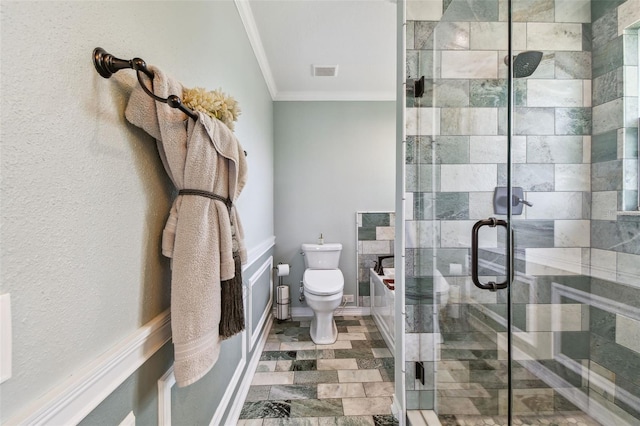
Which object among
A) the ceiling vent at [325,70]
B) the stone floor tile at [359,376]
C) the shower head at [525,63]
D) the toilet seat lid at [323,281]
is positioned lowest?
the stone floor tile at [359,376]

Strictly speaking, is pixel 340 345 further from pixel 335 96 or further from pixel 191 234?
pixel 335 96

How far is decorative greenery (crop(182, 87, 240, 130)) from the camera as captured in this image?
80 centimetres

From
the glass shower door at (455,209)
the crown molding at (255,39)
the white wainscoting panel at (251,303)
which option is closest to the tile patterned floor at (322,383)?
the white wainscoting panel at (251,303)

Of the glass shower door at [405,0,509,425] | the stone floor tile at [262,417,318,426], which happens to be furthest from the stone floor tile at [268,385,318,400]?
the glass shower door at [405,0,509,425]

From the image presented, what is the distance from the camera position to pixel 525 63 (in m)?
1.30

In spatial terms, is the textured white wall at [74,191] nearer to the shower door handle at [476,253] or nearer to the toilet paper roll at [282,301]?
the shower door handle at [476,253]

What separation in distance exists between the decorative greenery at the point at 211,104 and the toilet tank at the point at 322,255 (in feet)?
6.55

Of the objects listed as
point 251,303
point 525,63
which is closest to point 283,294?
point 251,303

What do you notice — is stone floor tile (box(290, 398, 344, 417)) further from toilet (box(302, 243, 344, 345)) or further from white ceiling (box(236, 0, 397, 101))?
white ceiling (box(236, 0, 397, 101))

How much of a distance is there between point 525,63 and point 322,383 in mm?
2185

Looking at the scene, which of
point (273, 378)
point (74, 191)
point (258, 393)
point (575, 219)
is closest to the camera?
point (74, 191)

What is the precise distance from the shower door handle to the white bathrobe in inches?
41.4

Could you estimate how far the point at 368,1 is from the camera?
1656mm

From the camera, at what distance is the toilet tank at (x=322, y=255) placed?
2.82 meters
